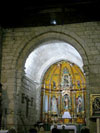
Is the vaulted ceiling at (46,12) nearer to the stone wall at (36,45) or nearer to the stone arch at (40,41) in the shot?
the stone wall at (36,45)

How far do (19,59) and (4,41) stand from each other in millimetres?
1101

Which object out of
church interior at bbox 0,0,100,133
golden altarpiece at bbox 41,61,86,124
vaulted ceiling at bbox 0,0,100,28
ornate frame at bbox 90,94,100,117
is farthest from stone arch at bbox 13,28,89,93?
golden altarpiece at bbox 41,61,86,124

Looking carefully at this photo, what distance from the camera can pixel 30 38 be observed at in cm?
1143

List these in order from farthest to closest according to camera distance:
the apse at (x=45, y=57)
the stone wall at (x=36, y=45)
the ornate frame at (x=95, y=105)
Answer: the apse at (x=45, y=57) < the stone wall at (x=36, y=45) < the ornate frame at (x=95, y=105)

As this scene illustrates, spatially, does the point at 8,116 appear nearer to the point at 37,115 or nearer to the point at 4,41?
the point at 4,41

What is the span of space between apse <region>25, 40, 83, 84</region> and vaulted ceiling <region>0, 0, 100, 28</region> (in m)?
2.18

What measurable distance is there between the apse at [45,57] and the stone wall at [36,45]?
1848mm

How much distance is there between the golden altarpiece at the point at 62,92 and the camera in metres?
17.1

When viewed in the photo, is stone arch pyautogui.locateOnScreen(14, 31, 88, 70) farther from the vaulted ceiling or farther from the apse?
the apse

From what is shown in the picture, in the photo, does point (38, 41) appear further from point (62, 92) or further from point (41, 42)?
point (62, 92)

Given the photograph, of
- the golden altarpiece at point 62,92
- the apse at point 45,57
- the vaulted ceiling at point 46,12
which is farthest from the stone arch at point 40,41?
the golden altarpiece at point 62,92

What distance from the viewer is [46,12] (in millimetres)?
10703

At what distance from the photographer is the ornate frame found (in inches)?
391

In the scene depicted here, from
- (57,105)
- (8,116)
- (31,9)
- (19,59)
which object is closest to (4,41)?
(19,59)
